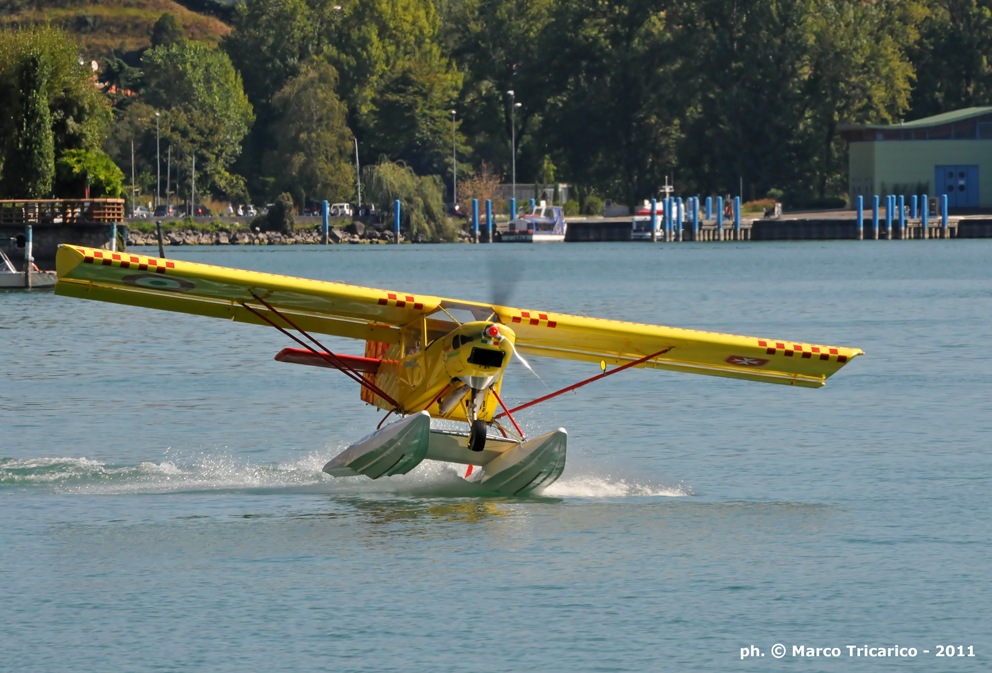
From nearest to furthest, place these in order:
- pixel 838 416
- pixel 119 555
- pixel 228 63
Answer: pixel 119 555
pixel 838 416
pixel 228 63

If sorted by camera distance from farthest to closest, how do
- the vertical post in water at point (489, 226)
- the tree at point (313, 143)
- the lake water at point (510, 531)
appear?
the tree at point (313, 143), the vertical post in water at point (489, 226), the lake water at point (510, 531)

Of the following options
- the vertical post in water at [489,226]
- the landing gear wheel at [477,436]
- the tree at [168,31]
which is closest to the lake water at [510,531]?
the landing gear wheel at [477,436]

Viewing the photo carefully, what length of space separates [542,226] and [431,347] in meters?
93.1

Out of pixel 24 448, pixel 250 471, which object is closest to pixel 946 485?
pixel 250 471

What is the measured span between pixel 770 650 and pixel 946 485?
6.80 m

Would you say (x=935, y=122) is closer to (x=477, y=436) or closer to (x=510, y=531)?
(x=510, y=531)

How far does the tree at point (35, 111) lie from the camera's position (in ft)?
214

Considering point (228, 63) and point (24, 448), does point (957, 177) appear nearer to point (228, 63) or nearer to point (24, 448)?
point (228, 63)

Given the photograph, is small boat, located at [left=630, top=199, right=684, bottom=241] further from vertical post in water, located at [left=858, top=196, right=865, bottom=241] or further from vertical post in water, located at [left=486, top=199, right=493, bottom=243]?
vertical post in water, located at [left=858, top=196, right=865, bottom=241]

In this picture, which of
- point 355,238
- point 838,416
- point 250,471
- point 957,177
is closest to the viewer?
point 250,471

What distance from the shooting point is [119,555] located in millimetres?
13859

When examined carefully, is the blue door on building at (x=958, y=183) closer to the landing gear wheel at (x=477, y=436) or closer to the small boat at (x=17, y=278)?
the small boat at (x=17, y=278)

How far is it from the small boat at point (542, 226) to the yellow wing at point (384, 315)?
90033mm

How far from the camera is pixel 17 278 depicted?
181 ft
